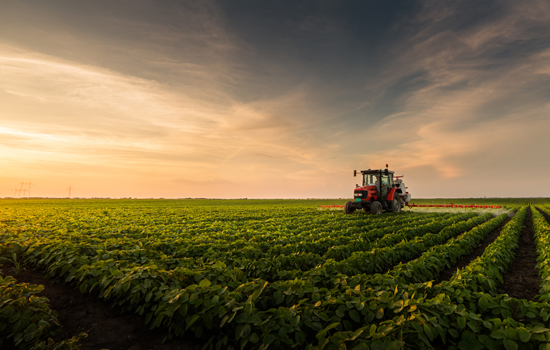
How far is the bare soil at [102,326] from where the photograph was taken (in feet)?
14.8

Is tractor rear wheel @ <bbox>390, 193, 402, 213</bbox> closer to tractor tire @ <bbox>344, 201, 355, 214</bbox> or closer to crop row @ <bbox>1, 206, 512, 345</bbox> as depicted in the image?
tractor tire @ <bbox>344, 201, 355, 214</bbox>

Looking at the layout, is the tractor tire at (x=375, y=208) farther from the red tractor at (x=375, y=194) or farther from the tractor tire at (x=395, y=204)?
the tractor tire at (x=395, y=204)

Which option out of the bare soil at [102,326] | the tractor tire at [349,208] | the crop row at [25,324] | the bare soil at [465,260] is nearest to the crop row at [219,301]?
the bare soil at [102,326]

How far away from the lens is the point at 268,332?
3.58m

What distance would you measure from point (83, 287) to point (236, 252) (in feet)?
13.1

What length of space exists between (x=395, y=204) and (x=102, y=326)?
2332 cm

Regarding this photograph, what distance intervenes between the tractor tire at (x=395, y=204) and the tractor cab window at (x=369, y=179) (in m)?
2.56

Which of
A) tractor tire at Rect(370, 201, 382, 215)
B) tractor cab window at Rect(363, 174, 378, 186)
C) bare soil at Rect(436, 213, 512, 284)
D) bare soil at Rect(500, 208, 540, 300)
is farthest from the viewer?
tractor cab window at Rect(363, 174, 378, 186)

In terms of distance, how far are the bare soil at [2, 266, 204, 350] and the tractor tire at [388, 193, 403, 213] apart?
22.0 metres

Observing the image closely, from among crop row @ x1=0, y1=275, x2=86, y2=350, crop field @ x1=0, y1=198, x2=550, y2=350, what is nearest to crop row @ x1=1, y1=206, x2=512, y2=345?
crop field @ x1=0, y1=198, x2=550, y2=350

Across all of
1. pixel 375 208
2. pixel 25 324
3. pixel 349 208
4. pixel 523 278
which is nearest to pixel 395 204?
pixel 375 208

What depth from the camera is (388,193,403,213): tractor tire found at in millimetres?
23422

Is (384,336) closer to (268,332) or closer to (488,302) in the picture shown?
(268,332)

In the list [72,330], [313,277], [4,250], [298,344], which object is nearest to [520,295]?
[313,277]
